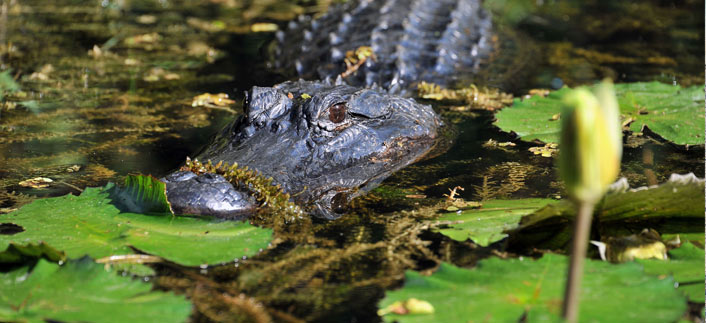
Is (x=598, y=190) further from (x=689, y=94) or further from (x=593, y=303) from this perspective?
(x=689, y=94)

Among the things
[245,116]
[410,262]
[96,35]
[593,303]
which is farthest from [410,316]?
[96,35]

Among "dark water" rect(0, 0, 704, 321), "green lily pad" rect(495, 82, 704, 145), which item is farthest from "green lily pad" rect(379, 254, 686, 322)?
"green lily pad" rect(495, 82, 704, 145)

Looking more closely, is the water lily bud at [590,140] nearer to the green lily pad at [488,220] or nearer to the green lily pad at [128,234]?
the green lily pad at [488,220]

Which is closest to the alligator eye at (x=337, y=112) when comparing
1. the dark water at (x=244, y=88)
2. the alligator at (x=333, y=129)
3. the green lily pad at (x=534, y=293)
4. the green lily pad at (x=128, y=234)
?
the alligator at (x=333, y=129)

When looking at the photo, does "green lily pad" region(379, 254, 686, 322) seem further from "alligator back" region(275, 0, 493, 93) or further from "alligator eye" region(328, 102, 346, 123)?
"alligator back" region(275, 0, 493, 93)

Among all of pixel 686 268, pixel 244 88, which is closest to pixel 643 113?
pixel 686 268

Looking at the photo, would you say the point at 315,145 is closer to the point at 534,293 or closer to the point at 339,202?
the point at 339,202
